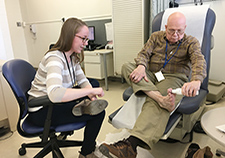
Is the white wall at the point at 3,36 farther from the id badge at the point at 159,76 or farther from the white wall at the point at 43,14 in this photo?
the id badge at the point at 159,76

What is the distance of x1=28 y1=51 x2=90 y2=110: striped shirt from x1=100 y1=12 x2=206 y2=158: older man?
1.40 feet

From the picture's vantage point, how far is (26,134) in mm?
1141

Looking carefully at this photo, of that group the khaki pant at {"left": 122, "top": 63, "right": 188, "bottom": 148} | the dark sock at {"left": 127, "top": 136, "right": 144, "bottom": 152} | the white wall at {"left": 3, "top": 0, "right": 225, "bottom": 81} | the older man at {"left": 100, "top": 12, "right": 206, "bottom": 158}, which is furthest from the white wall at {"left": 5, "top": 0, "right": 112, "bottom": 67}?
the dark sock at {"left": 127, "top": 136, "right": 144, "bottom": 152}

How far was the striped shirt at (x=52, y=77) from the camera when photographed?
95cm

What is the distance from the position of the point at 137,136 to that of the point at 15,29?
4474 mm

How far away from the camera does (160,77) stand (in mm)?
1559

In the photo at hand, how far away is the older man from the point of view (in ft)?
3.60

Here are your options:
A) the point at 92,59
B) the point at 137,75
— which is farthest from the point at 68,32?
the point at 92,59

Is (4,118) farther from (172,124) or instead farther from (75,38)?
(172,124)

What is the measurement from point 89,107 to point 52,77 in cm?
28

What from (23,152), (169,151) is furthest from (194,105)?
(23,152)

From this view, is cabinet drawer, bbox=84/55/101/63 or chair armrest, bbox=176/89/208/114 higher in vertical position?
cabinet drawer, bbox=84/55/101/63

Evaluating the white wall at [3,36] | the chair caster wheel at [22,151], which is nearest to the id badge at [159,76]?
the chair caster wheel at [22,151]

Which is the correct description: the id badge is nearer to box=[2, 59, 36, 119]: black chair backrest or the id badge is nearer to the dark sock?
the dark sock
